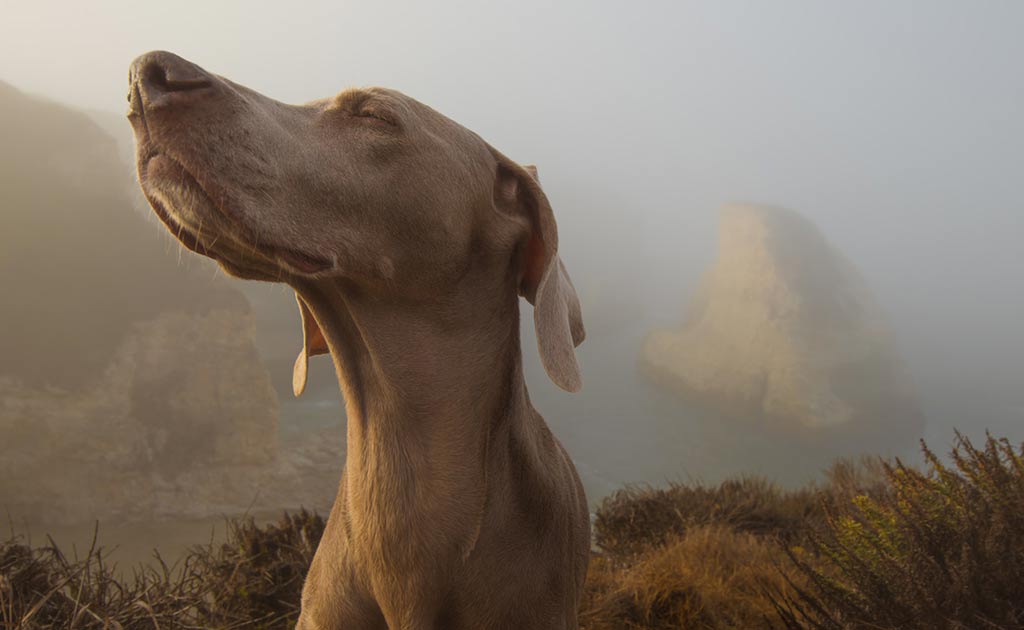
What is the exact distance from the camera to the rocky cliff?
14.6 metres

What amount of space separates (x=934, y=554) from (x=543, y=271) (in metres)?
2.33

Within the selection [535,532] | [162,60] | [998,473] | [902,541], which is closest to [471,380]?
[535,532]

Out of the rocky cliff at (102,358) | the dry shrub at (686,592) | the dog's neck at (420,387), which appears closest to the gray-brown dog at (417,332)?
the dog's neck at (420,387)

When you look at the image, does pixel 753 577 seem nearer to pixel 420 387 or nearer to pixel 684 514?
pixel 684 514

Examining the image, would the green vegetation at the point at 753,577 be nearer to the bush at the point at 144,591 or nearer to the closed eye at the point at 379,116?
the bush at the point at 144,591

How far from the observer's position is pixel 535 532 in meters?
2.04

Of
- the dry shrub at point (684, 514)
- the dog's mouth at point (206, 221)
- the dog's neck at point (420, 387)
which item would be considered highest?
the dog's mouth at point (206, 221)

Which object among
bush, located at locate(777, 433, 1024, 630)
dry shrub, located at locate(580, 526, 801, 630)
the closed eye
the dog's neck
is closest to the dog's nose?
the closed eye

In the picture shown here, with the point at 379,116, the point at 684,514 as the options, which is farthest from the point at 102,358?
the point at 379,116

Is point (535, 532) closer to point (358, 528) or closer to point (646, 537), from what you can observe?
point (358, 528)

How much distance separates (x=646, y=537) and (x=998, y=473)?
389 cm

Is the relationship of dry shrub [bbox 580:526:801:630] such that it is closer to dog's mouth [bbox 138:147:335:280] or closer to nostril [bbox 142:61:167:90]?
dog's mouth [bbox 138:147:335:280]

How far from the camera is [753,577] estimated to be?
4570mm

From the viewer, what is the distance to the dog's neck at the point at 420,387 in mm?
1843
